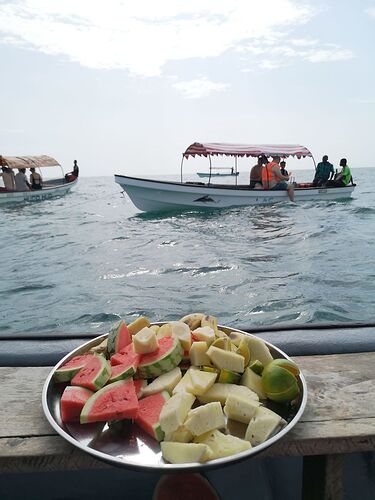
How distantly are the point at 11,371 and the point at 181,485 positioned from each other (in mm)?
918

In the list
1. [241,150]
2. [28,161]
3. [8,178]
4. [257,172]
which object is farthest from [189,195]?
[28,161]

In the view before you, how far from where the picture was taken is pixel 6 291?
793cm

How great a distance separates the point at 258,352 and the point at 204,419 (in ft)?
1.60

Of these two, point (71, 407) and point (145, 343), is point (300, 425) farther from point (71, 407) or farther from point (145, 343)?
point (71, 407)

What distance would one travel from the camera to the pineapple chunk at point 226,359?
149 centimetres

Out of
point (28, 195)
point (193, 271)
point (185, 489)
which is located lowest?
point (193, 271)

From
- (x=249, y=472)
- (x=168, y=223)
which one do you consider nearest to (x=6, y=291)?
(x=249, y=472)

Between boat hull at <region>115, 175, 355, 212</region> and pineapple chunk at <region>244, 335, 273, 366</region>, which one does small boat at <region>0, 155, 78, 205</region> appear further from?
pineapple chunk at <region>244, 335, 273, 366</region>

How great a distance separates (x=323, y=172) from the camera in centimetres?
2056

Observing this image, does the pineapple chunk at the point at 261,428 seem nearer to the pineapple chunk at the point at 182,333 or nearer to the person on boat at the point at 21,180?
the pineapple chunk at the point at 182,333

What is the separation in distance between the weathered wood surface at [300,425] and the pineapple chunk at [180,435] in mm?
278

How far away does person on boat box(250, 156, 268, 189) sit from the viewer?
18750mm

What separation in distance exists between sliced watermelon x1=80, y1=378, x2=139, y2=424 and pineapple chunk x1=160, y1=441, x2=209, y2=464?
197 millimetres

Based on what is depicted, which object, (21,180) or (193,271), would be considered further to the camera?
(21,180)
